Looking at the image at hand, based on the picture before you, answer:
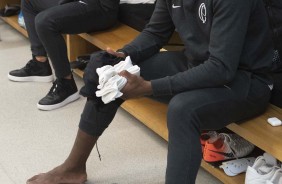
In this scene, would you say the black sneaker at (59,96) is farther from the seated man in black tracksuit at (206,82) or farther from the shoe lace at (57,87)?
the seated man in black tracksuit at (206,82)

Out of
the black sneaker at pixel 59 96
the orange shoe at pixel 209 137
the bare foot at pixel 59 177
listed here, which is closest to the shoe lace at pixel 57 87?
the black sneaker at pixel 59 96

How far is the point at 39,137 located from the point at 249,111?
1092 mm

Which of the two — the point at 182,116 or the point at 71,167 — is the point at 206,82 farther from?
the point at 71,167

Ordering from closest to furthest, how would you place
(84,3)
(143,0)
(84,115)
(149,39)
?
(84,115), (149,39), (84,3), (143,0)

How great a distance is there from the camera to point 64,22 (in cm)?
241

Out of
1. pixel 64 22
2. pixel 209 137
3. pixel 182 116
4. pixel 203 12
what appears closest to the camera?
pixel 182 116

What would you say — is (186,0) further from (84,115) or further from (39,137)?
(39,137)

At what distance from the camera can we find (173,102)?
1.49 metres

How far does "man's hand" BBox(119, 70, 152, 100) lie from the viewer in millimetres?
1534

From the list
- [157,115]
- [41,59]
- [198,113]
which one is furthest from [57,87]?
[198,113]

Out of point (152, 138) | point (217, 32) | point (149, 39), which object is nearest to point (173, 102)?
point (217, 32)

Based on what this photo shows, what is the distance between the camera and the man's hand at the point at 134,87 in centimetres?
153

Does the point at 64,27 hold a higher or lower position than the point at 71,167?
higher

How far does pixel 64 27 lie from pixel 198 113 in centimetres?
121
